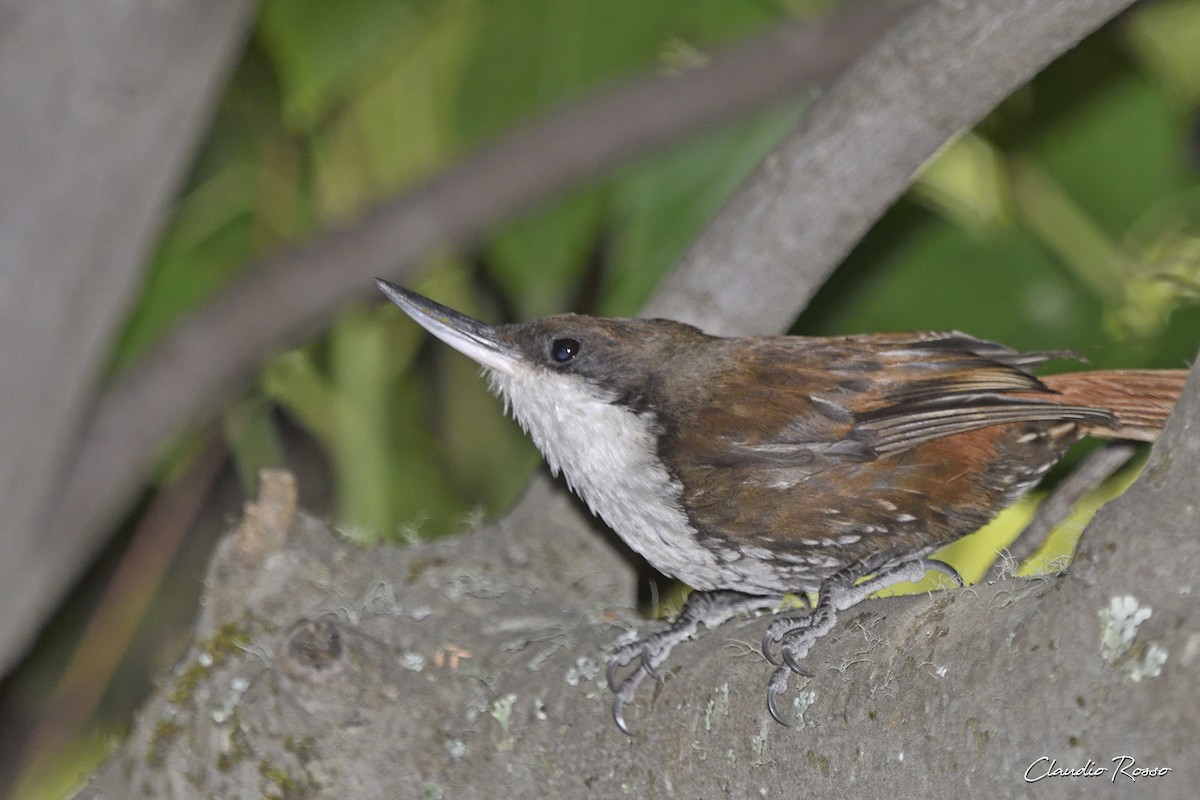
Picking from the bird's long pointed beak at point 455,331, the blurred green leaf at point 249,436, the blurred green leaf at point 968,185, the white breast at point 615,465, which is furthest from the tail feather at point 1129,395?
the blurred green leaf at point 249,436

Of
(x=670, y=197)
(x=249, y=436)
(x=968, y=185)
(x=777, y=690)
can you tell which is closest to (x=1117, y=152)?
(x=968, y=185)

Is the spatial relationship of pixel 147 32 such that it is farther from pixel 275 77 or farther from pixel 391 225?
pixel 275 77

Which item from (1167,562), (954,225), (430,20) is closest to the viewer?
(1167,562)

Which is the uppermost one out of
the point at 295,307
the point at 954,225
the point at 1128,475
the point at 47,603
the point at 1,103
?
the point at 954,225

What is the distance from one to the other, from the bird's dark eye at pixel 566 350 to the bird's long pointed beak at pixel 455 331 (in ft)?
0.27

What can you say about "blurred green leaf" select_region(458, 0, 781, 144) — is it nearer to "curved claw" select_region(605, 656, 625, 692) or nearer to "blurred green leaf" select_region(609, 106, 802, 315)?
"blurred green leaf" select_region(609, 106, 802, 315)

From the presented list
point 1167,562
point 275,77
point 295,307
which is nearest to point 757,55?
point 295,307

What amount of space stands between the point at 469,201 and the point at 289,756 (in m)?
1.82

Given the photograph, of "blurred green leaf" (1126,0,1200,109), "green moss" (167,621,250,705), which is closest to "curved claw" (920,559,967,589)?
"green moss" (167,621,250,705)

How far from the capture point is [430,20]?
4.33 metres

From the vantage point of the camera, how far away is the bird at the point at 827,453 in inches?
93.8

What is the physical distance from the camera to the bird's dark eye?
108 inches
